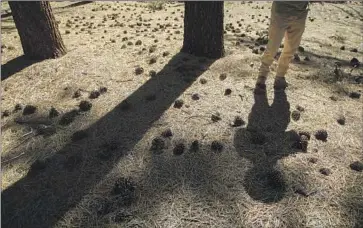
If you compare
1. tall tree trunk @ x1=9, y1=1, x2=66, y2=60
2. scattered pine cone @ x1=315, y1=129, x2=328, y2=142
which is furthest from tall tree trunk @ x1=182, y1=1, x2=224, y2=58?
scattered pine cone @ x1=315, y1=129, x2=328, y2=142

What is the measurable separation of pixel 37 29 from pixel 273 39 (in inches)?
168

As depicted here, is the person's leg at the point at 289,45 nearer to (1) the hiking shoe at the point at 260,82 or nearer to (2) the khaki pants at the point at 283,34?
(2) the khaki pants at the point at 283,34

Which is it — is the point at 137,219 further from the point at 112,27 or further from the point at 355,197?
the point at 112,27

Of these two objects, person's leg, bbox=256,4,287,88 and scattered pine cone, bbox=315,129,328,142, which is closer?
scattered pine cone, bbox=315,129,328,142

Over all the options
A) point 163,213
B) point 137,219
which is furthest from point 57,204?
point 163,213

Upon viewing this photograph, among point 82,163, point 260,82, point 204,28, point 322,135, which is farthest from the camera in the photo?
point 204,28

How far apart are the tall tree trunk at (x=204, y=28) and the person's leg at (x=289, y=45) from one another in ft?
4.72

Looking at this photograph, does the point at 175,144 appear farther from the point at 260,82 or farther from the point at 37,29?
the point at 37,29

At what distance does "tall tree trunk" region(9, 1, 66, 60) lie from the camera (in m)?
6.18

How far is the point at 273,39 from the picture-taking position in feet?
16.5

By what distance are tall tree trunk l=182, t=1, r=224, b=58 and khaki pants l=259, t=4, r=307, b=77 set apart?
1354 mm

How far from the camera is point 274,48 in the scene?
5.08 meters

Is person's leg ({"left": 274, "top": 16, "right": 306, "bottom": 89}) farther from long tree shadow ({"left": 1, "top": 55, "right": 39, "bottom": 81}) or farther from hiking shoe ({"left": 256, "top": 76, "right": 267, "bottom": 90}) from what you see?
long tree shadow ({"left": 1, "top": 55, "right": 39, "bottom": 81})

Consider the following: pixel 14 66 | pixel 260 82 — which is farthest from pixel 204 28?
pixel 14 66
